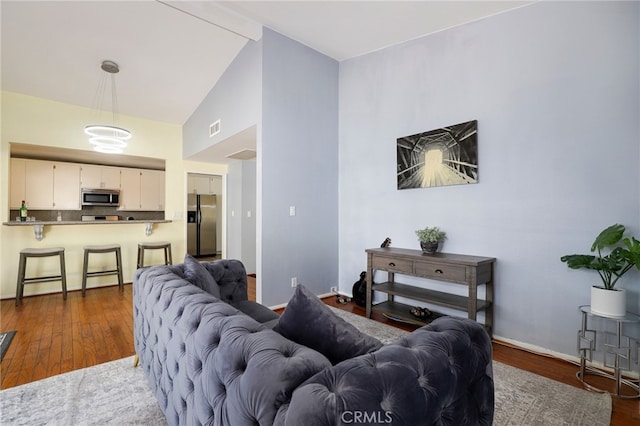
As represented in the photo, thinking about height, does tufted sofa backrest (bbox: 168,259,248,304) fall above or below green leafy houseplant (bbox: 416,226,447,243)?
below

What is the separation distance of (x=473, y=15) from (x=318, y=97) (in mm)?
1892

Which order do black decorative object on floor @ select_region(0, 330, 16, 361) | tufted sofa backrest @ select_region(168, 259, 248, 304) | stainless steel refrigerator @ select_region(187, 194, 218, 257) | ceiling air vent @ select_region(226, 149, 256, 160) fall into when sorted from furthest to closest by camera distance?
stainless steel refrigerator @ select_region(187, 194, 218, 257) → ceiling air vent @ select_region(226, 149, 256, 160) → black decorative object on floor @ select_region(0, 330, 16, 361) → tufted sofa backrest @ select_region(168, 259, 248, 304)

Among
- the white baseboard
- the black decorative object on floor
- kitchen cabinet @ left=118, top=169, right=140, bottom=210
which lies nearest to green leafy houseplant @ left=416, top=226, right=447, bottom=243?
the white baseboard

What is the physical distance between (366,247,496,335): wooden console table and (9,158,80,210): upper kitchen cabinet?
5151 millimetres

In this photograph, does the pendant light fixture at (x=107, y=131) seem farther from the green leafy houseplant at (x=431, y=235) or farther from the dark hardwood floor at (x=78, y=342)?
the green leafy houseplant at (x=431, y=235)

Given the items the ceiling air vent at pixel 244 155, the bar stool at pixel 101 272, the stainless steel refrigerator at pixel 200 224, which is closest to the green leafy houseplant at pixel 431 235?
the ceiling air vent at pixel 244 155

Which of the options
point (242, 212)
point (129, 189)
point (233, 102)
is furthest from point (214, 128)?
point (129, 189)

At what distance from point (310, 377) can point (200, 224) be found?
7.70 metres

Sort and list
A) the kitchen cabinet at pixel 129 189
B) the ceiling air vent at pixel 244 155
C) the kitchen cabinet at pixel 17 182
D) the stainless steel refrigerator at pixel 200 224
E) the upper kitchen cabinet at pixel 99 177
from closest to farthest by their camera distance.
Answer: the kitchen cabinet at pixel 17 182
the ceiling air vent at pixel 244 155
the upper kitchen cabinet at pixel 99 177
the kitchen cabinet at pixel 129 189
the stainless steel refrigerator at pixel 200 224

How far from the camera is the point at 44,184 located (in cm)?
484

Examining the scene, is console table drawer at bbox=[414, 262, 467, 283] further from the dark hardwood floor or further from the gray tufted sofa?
the gray tufted sofa

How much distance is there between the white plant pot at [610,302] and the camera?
1959 mm

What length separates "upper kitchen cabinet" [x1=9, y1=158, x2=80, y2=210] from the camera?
15.1 ft

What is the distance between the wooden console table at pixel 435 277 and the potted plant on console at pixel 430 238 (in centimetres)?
9
